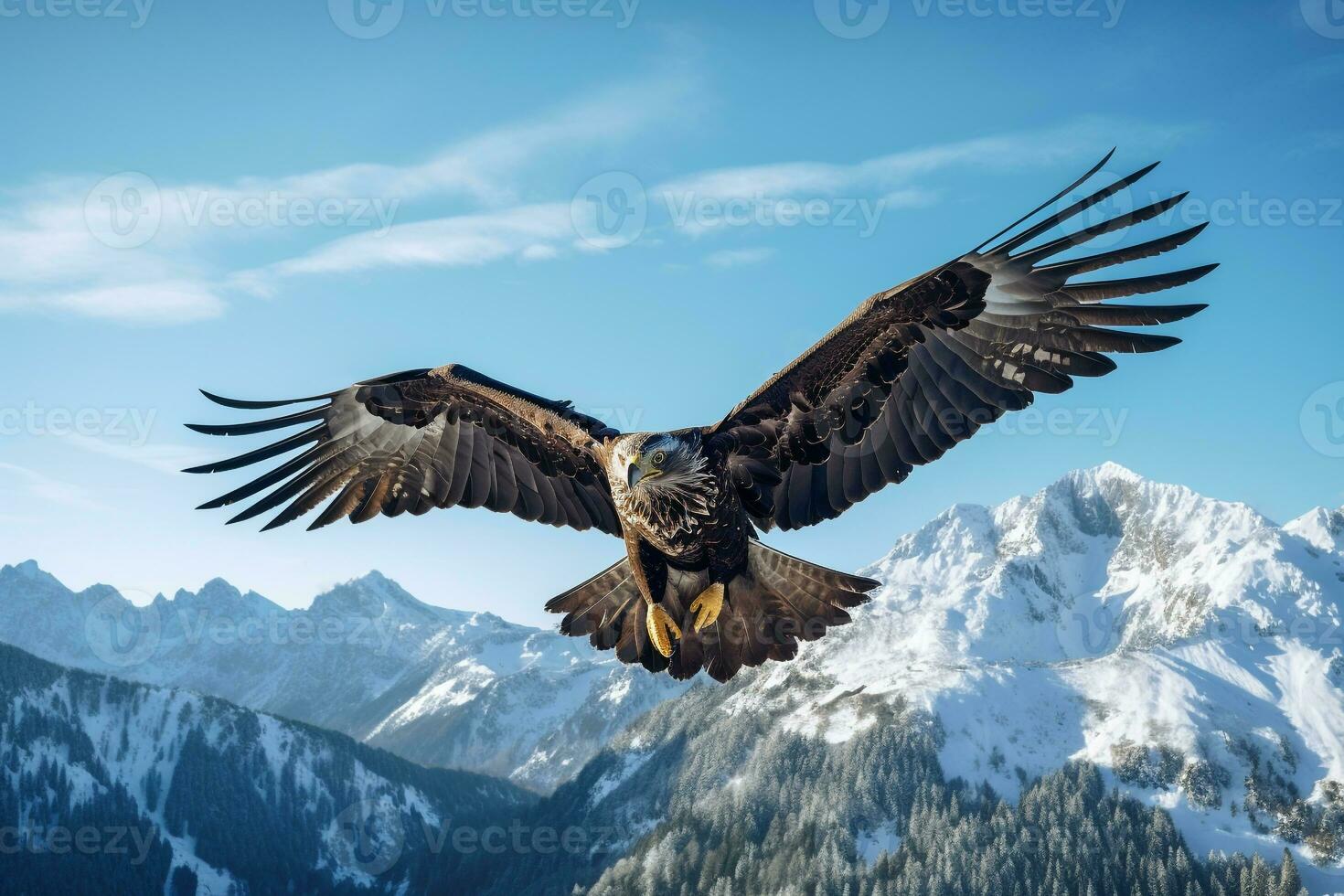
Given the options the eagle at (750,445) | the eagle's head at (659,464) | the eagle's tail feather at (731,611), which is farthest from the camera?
the eagle's tail feather at (731,611)

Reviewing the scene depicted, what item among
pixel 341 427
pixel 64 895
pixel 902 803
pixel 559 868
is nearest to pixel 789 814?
pixel 902 803

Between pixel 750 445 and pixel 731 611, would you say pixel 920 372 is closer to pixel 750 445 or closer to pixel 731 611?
pixel 750 445

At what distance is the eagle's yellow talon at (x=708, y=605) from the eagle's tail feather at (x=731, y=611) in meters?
0.07

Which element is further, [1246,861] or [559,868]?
[559,868]

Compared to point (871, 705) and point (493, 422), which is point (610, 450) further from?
point (871, 705)

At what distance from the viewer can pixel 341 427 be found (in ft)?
49.9

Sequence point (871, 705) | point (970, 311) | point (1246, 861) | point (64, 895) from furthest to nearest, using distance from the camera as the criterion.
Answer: point (871, 705), point (64, 895), point (1246, 861), point (970, 311)

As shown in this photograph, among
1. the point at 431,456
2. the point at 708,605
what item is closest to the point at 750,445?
the point at 708,605

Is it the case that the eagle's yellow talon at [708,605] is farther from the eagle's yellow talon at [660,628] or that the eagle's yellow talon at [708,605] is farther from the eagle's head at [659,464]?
the eagle's head at [659,464]

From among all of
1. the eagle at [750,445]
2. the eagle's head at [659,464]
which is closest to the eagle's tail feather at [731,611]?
the eagle at [750,445]

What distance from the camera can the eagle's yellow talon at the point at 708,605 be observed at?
13523mm

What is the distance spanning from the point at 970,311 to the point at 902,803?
16589cm

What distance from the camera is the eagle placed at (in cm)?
1245

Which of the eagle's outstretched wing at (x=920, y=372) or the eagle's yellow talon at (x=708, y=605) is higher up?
the eagle's outstretched wing at (x=920, y=372)
